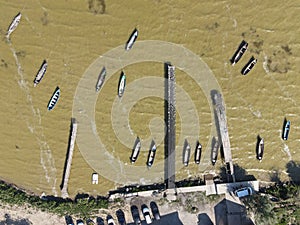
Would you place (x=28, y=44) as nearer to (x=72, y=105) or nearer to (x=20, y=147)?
(x=72, y=105)

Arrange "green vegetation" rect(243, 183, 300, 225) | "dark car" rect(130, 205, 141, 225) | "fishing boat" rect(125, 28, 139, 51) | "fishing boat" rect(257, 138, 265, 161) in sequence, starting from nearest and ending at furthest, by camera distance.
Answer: "green vegetation" rect(243, 183, 300, 225), "fishing boat" rect(125, 28, 139, 51), "dark car" rect(130, 205, 141, 225), "fishing boat" rect(257, 138, 265, 161)

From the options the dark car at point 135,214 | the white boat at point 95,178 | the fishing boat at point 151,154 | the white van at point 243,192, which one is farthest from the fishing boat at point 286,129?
the white boat at point 95,178

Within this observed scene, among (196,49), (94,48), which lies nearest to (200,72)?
(196,49)

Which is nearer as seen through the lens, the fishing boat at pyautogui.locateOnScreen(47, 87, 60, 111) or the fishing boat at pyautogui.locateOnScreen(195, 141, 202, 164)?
the fishing boat at pyautogui.locateOnScreen(47, 87, 60, 111)

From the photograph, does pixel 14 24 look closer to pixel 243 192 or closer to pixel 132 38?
pixel 132 38

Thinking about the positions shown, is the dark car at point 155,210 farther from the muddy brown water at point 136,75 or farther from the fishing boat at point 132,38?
the fishing boat at point 132,38

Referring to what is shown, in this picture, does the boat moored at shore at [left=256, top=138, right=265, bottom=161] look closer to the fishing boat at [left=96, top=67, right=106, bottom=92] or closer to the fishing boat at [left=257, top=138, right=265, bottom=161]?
the fishing boat at [left=257, top=138, right=265, bottom=161]

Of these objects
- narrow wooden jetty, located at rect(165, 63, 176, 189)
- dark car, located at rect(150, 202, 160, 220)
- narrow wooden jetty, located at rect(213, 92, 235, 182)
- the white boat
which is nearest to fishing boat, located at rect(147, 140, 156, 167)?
narrow wooden jetty, located at rect(165, 63, 176, 189)
